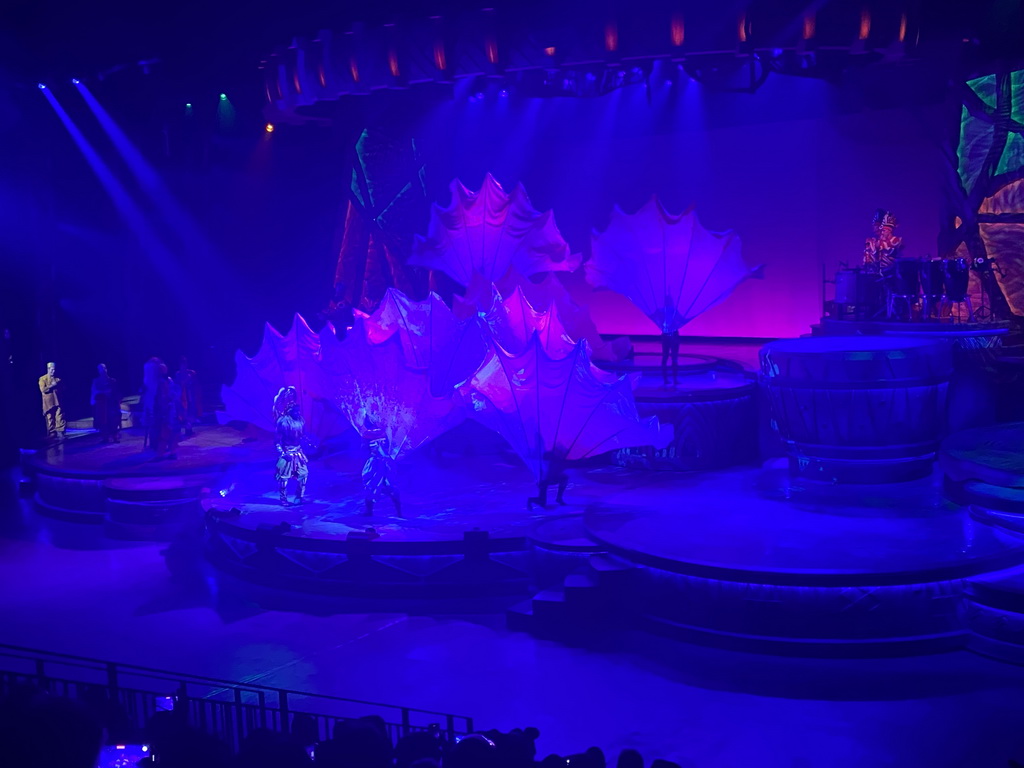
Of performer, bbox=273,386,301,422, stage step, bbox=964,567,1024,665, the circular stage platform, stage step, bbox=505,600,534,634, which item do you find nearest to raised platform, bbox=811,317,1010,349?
the circular stage platform

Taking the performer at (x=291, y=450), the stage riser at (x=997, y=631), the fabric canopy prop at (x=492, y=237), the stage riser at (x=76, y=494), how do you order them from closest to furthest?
1. the stage riser at (x=997, y=631)
2. the performer at (x=291, y=450)
3. the stage riser at (x=76, y=494)
4. the fabric canopy prop at (x=492, y=237)

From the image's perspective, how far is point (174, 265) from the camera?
1777 centimetres

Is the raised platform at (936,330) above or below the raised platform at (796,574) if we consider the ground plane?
above

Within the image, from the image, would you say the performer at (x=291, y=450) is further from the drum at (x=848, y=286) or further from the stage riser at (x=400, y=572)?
the drum at (x=848, y=286)

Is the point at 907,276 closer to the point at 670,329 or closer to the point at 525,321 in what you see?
the point at 670,329

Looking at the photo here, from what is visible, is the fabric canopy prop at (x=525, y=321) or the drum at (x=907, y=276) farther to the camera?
the drum at (x=907, y=276)

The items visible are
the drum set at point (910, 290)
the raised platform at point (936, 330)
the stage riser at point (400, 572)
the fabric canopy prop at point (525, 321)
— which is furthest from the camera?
the drum set at point (910, 290)

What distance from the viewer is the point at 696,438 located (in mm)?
11969

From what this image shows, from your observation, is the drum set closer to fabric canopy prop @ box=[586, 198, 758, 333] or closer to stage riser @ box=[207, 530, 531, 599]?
fabric canopy prop @ box=[586, 198, 758, 333]

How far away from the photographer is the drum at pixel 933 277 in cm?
1220

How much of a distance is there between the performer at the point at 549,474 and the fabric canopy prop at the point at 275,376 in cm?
280

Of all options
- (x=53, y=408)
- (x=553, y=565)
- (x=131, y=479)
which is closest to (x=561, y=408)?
(x=553, y=565)

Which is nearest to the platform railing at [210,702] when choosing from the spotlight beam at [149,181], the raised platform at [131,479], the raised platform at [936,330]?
the raised platform at [131,479]

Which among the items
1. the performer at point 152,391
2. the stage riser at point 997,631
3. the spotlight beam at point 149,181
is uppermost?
the spotlight beam at point 149,181
